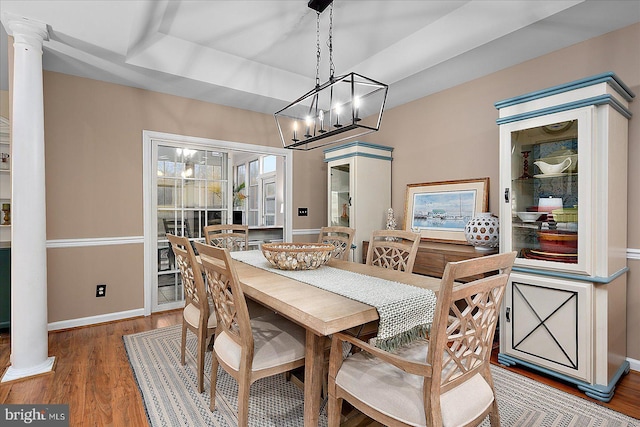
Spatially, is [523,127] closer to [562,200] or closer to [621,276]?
[562,200]

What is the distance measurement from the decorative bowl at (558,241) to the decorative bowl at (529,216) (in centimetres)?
11

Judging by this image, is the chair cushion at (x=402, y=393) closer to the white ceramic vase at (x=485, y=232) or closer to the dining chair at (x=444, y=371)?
the dining chair at (x=444, y=371)

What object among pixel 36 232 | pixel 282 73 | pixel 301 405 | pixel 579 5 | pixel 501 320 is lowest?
pixel 301 405

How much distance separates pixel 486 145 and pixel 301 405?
106 inches

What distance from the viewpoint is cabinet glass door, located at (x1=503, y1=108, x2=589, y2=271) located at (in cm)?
207

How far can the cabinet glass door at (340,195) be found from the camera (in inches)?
156

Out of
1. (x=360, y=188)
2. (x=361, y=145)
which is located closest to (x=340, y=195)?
(x=360, y=188)

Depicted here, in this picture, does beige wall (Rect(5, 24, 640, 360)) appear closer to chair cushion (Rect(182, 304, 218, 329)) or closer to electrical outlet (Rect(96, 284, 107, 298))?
electrical outlet (Rect(96, 284, 107, 298))

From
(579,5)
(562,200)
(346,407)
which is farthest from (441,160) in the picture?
(346,407)

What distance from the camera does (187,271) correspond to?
83.0 inches

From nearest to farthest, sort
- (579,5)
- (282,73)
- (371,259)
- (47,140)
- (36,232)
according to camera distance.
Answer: (579,5)
(36,232)
(371,259)
(47,140)
(282,73)

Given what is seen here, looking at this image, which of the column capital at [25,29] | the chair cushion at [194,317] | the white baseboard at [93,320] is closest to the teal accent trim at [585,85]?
the chair cushion at [194,317]

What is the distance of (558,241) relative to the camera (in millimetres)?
2184

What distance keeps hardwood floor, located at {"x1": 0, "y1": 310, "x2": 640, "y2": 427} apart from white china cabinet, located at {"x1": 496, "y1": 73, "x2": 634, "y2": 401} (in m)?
0.10
